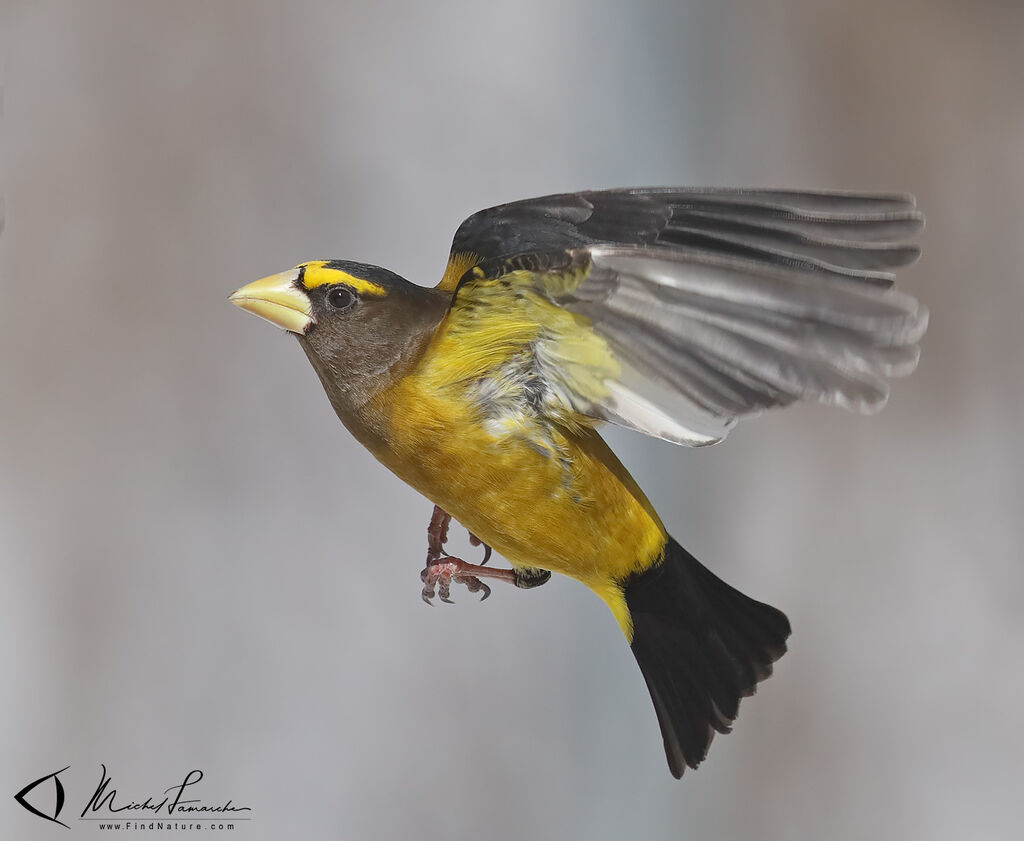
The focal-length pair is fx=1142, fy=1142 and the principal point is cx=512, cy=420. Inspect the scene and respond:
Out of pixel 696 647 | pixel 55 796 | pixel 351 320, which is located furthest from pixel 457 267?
pixel 55 796

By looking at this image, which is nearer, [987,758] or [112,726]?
[112,726]

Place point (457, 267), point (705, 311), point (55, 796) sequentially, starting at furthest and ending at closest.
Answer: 1. point (55, 796)
2. point (457, 267)
3. point (705, 311)

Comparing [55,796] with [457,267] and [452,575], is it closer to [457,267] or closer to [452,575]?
[452,575]

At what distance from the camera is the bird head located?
1.92 feet

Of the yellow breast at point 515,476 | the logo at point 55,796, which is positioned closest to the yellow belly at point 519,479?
the yellow breast at point 515,476

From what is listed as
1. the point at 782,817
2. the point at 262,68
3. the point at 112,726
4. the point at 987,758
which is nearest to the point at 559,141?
the point at 262,68

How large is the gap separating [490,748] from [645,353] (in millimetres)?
961

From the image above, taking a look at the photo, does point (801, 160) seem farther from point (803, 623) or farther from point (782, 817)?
point (782, 817)

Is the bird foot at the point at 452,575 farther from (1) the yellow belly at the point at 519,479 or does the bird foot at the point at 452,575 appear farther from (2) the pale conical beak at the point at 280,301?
(2) the pale conical beak at the point at 280,301

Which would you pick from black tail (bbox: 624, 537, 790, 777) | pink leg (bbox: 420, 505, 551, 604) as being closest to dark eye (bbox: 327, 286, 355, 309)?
pink leg (bbox: 420, 505, 551, 604)

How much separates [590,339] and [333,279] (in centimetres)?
14

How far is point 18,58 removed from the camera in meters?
1.33

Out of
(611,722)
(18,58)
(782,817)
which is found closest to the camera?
(18,58)

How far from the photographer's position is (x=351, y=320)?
0.60m
